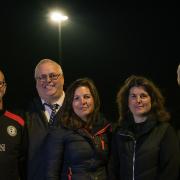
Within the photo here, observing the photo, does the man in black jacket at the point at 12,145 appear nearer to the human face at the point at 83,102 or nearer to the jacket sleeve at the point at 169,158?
the human face at the point at 83,102

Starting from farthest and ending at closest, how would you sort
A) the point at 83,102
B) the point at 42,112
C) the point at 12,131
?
the point at 42,112
the point at 12,131
the point at 83,102

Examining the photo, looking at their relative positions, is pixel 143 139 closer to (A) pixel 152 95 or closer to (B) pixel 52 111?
(A) pixel 152 95

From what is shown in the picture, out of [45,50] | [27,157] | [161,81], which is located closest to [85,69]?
[45,50]

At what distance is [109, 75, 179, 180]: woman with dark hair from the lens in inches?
120

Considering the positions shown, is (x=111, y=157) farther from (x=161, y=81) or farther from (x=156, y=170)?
(x=161, y=81)

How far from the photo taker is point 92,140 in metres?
3.33

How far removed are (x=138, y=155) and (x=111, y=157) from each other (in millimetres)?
Result: 337

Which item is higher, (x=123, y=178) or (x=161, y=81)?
(x=161, y=81)

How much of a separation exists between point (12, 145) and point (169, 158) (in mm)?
1449

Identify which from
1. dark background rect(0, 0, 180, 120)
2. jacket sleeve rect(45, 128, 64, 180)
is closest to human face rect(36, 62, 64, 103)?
jacket sleeve rect(45, 128, 64, 180)

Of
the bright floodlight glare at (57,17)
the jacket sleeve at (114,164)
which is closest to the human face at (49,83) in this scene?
the jacket sleeve at (114,164)

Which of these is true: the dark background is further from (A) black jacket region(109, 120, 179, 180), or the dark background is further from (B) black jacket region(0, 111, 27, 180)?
(A) black jacket region(109, 120, 179, 180)

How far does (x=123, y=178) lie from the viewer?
3191mm

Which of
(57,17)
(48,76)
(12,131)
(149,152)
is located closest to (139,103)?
(149,152)
